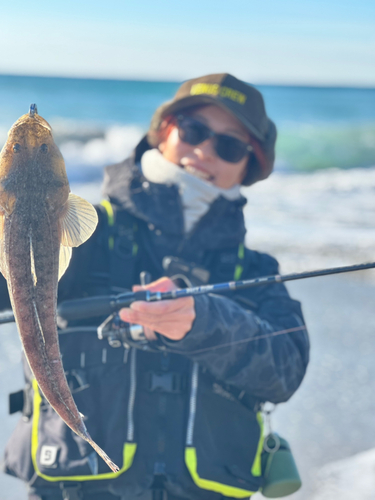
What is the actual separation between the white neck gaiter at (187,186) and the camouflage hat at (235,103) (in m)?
0.29

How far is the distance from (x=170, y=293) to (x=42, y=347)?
0.79m

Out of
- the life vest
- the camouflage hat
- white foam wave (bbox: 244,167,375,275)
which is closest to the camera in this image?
the life vest

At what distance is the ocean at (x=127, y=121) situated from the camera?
23.1 metres

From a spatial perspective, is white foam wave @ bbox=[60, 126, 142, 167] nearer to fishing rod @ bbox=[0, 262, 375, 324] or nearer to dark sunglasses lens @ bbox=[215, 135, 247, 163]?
dark sunglasses lens @ bbox=[215, 135, 247, 163]

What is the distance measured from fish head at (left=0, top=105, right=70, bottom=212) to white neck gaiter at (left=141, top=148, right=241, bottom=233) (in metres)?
1.39

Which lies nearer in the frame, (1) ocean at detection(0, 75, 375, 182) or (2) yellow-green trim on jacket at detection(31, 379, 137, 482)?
(2) yellow-green trim on jacket at detection(31, 379, 137, 482)

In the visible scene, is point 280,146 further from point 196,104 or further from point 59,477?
point 59,477

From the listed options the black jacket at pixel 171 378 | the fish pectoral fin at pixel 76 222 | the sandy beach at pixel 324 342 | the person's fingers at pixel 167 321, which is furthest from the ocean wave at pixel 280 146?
the fish pectoral fin at pixel 76 222

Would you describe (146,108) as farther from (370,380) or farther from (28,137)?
(28,137)

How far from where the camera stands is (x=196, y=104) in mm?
2863

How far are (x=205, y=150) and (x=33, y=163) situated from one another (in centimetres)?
155

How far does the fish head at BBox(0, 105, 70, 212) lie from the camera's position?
→ 130cm

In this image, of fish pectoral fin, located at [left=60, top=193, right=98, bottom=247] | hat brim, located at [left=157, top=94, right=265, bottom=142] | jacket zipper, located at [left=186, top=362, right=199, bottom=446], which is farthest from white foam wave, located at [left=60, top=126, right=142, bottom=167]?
fish pectoral fin, located at [left=60, top=193, right=98, bottom=247]

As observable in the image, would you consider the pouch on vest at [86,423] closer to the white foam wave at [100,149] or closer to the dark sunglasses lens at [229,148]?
the dark sunglasses lens at [229,148]
